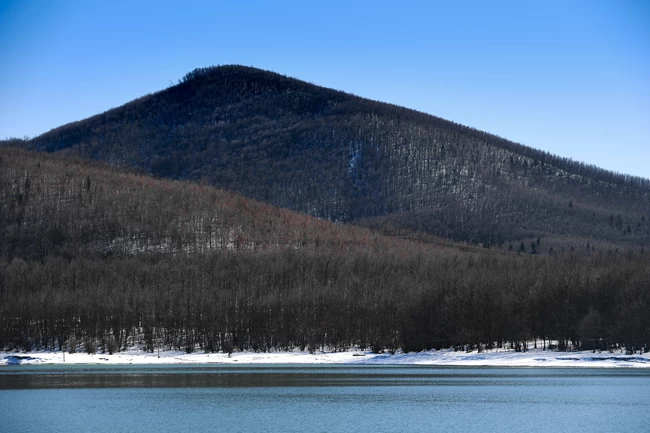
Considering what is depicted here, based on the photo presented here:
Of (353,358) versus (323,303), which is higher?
(323,303)

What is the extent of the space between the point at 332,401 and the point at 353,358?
5734 cm

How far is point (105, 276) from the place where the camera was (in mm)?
182250

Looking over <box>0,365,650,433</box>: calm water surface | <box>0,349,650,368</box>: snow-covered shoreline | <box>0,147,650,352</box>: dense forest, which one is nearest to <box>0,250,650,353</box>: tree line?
<box>0,147,650,352</box>: dense forest

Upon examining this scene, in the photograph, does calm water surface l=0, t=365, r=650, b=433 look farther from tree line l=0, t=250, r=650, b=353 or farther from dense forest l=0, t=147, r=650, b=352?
tree line l=0, t=250, r=650, b=353

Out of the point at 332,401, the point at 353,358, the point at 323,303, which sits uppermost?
the point at 323,303

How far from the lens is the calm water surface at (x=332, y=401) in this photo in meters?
65.0

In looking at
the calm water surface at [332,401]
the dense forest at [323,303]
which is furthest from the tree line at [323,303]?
the calm water surface at [332,401]

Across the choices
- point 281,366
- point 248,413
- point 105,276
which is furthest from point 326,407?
point 105,276

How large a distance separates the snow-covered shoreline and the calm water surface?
17.8 feet

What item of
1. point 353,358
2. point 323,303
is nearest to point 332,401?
point 353,358

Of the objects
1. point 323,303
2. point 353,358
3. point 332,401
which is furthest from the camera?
point 323,303

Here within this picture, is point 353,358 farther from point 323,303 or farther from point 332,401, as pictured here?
point 332,401

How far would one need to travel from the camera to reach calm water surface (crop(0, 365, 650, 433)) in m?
65.0

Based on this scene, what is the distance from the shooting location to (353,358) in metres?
138
